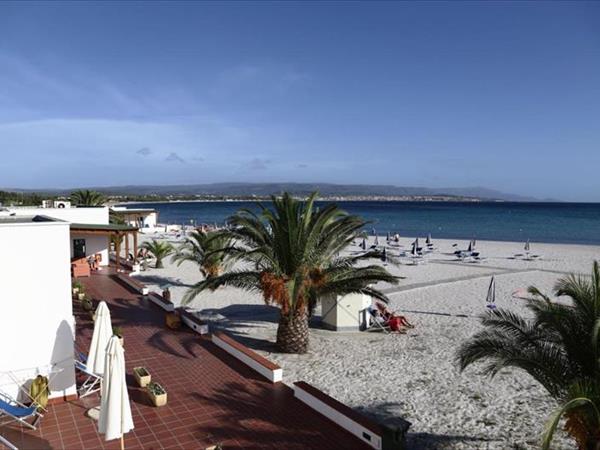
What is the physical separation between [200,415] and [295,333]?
4534mm

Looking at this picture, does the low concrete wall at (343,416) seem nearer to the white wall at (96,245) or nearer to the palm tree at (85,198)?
the white wall at (96,245)

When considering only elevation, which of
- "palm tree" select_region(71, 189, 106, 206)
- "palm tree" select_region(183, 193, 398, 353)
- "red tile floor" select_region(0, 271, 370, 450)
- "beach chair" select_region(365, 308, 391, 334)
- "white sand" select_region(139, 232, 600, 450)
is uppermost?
"palm tree" select_region(71, 189, 106, 206)

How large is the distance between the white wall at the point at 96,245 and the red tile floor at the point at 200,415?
11.8 metres

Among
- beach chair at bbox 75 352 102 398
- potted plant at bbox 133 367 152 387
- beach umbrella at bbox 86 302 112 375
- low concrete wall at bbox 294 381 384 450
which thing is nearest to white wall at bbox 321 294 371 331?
low concrete wall at bbox 294 381 384 450

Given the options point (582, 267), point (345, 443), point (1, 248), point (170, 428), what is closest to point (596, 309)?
point (345, 443)

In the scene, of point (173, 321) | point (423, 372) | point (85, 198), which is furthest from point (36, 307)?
point (85, 198)

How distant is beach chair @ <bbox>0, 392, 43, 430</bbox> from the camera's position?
6.43m

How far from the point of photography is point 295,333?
11469 mm

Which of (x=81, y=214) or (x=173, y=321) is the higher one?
(x=81, y=214)

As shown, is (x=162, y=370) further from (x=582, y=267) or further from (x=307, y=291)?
(x=582, y=267)

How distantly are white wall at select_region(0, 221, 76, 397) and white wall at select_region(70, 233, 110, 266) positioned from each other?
14379 millimetres

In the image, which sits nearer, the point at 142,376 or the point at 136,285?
the point at 142,376

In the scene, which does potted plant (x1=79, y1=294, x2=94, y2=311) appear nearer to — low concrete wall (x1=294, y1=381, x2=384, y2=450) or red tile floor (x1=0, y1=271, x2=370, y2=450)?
red tile floor (x1=0, y1=271, x2=370, y2=450)

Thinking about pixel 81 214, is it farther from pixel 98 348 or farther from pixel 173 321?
pixel 98 348
